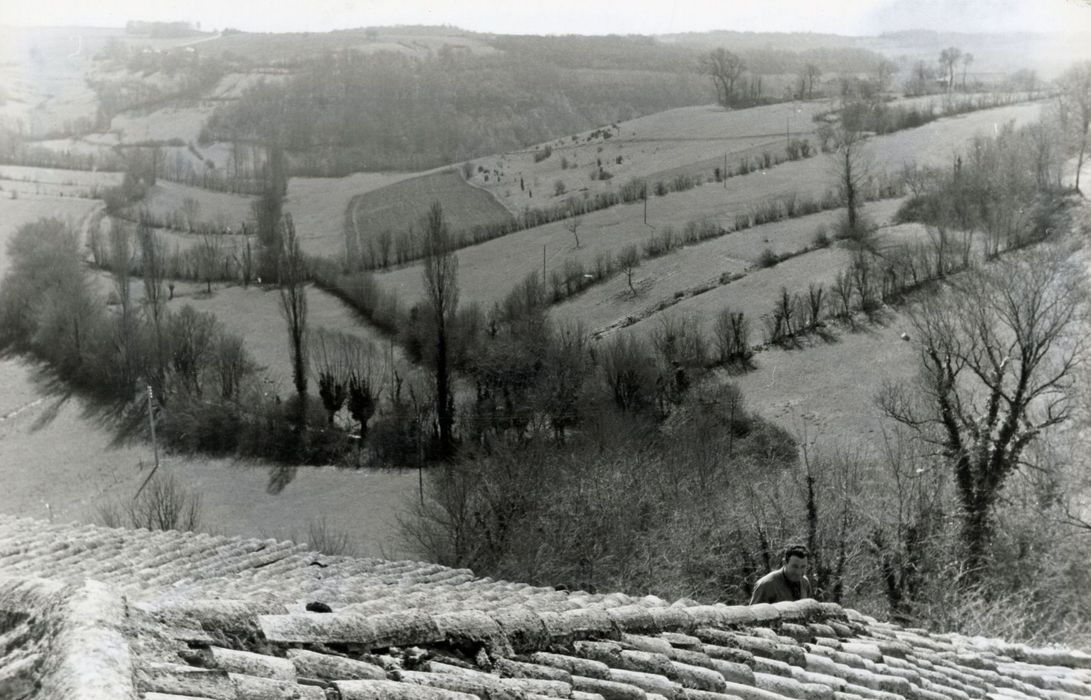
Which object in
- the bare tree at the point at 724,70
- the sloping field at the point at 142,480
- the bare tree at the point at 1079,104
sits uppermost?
the bare tree at the point at 724,70

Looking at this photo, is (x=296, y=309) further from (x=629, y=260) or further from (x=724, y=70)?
(x=724, y=70)

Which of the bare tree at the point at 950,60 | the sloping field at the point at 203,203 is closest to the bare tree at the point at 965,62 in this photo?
the bare tree at the point at 950,60

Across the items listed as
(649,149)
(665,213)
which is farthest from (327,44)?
(665,213)

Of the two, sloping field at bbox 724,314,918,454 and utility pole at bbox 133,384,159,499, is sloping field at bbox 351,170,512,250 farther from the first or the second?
sloping field at bbox 724,314,918,454

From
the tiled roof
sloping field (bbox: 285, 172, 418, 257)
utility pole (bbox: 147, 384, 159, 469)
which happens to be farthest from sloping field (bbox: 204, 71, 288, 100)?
the tiled roof

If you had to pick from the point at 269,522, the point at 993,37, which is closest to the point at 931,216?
the point at 993,37

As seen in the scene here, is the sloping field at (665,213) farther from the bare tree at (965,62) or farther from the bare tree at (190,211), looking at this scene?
the bare tree at (190,211)
